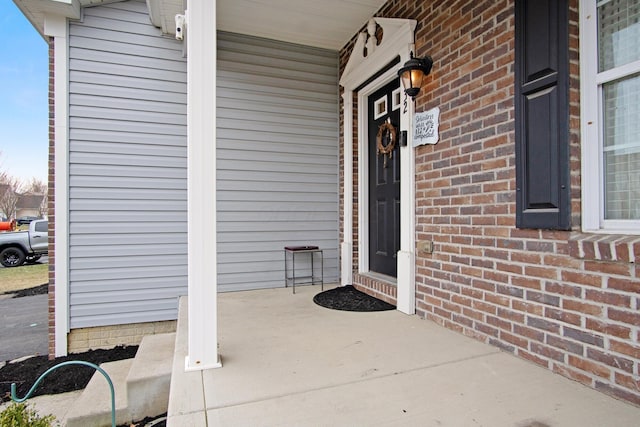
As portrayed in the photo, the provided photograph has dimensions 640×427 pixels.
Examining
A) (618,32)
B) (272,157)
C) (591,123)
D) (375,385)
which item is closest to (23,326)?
(272,157)

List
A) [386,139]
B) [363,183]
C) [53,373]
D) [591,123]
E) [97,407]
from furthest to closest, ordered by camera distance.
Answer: [363,183] < [386,139] < [53,373] < [97,407] < [591,123]

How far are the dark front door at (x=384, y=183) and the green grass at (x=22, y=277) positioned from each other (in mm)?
7536

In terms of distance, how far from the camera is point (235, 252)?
3779 millimetres

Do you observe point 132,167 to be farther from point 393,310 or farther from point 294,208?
point 393,310

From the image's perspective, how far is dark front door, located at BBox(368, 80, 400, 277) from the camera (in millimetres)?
3307

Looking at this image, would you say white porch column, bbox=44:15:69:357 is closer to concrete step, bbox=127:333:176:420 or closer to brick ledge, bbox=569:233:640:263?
concrete step, bbox=127:333:176:420

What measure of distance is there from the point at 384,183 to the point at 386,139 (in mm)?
445

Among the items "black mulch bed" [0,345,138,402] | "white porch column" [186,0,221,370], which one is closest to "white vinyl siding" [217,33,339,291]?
"black mulch bed" [0,345,138,402]

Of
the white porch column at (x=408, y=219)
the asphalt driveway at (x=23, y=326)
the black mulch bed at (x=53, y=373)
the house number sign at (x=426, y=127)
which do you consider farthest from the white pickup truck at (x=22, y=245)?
the house number sign at (x=426, y=127)

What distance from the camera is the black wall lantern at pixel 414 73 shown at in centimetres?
262

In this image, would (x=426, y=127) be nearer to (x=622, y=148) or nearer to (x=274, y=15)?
(x=622, y=148)

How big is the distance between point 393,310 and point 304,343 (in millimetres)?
997

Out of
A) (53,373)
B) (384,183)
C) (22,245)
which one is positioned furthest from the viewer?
(22,245)

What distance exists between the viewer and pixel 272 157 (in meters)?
3.92
